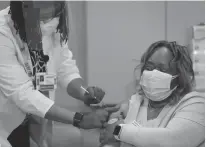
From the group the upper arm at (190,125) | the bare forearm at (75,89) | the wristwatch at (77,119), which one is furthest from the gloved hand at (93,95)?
the upper arm at (190,125)

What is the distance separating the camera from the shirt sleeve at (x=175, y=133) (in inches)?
50.7

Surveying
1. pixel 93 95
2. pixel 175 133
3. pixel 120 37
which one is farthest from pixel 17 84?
pixel 175 133

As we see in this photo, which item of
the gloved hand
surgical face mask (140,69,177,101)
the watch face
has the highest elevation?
surgical face mask (140,69,177,101)

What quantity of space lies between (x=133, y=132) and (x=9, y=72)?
2.01ft

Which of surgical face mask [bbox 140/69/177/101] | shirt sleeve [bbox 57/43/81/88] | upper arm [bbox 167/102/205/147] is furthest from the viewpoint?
shirt sleeve [bbox 57/43/81/88]

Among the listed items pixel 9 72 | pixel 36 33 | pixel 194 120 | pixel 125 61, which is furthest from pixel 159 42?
pixel 9 72

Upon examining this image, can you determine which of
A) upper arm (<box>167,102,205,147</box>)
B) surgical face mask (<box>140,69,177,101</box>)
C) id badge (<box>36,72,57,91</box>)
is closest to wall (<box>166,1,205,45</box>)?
surgical face mask (<box>140,69,177,101</box>)

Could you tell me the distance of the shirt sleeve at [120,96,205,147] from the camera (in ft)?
4.23

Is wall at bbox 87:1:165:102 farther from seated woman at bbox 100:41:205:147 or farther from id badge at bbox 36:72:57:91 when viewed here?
id badge at bbox 36:72:57:91

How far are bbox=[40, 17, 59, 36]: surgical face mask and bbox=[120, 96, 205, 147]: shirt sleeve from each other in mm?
570

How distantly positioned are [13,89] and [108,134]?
1.60ft

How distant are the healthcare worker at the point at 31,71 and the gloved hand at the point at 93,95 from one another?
2.6 inches

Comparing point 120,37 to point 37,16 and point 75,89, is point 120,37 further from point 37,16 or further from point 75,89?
point 37,16

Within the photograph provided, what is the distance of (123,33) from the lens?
161 centimetres
